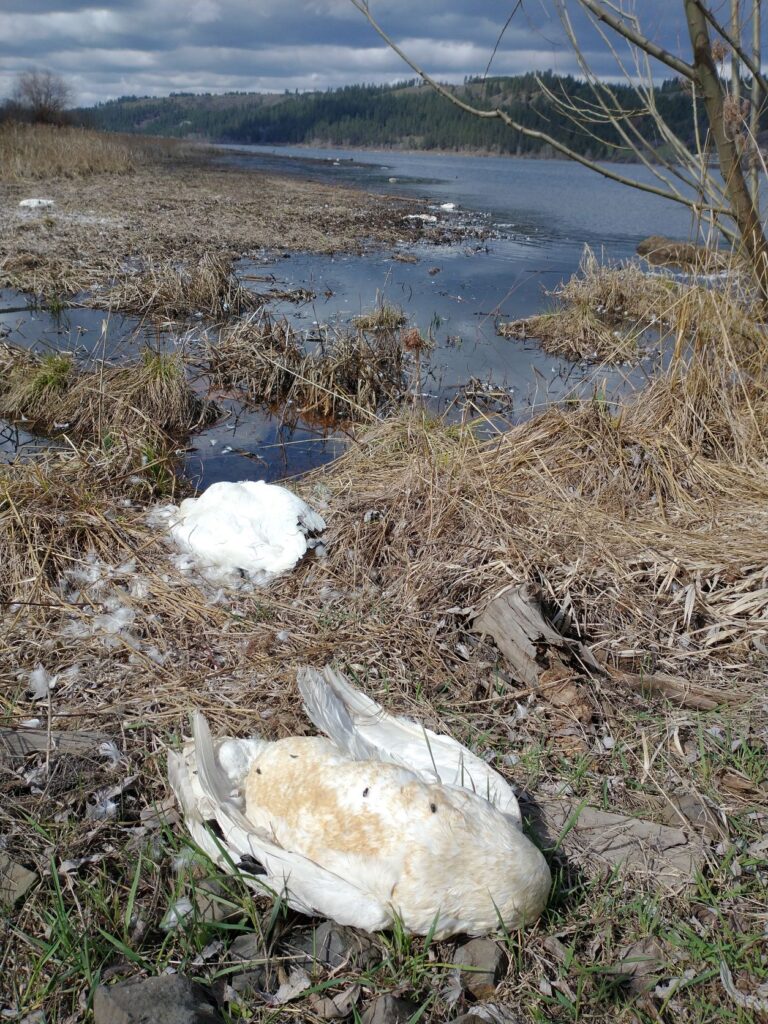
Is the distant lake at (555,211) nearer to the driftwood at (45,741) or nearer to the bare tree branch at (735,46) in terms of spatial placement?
the bare tree branch at (735,46)

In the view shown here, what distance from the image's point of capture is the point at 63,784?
2068 millimetres

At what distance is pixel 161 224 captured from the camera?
49.2ft

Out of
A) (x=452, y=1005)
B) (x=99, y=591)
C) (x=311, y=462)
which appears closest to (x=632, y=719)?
(x=452, y=1005)

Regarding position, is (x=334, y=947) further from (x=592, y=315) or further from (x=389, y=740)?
(x=592, y=315)

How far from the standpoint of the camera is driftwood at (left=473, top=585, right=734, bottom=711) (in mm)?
2533

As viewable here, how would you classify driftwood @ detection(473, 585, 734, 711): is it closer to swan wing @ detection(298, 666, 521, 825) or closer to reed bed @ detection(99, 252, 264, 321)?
swan wing @ detection(298, 666, 521, 825)

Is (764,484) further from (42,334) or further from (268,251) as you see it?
(268,251)

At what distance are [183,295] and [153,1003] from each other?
908 centimetres

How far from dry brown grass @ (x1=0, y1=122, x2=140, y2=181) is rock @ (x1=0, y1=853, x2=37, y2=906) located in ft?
77.5

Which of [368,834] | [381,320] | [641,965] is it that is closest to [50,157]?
[381,320]

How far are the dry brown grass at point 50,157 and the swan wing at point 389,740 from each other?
922 inches

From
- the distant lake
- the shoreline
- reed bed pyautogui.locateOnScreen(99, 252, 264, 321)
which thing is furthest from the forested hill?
reed bed pyautogui.locateOnScreen(99, 252, 264, 321)

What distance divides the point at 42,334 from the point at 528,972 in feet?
27.5

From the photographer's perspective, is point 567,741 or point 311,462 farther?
point 311,462
